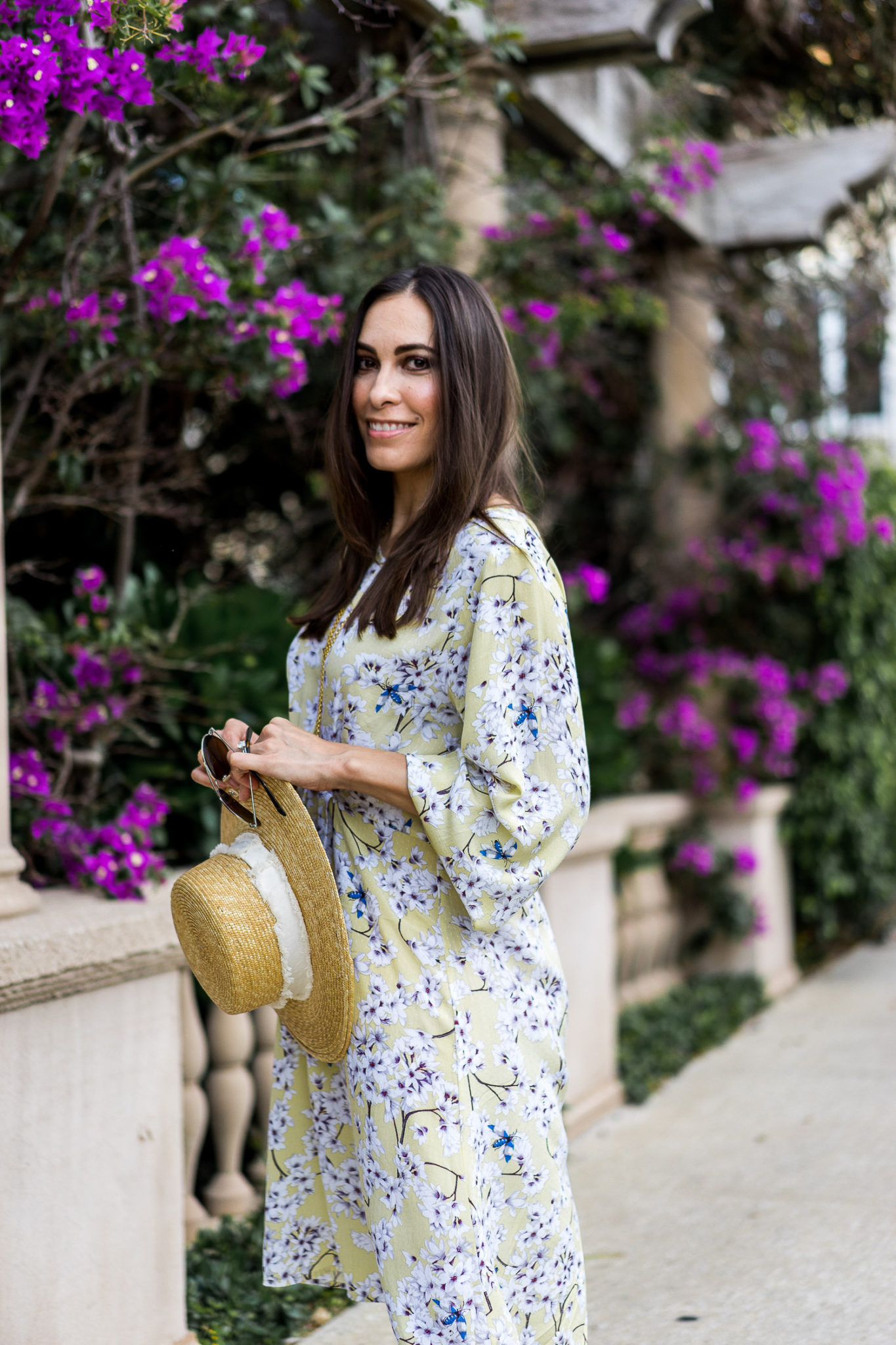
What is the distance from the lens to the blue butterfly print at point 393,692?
74.0 inches

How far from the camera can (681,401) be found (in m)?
6.29

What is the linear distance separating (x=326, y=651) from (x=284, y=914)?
391 millimetres

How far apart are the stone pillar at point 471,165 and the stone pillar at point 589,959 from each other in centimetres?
186

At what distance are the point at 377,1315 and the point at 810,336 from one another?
4911mm

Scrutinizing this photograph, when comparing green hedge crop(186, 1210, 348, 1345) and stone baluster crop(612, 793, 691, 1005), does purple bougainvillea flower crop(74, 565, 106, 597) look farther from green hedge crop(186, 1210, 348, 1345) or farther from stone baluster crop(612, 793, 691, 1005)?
stone baluster crop(612, 793, 691, 1005)

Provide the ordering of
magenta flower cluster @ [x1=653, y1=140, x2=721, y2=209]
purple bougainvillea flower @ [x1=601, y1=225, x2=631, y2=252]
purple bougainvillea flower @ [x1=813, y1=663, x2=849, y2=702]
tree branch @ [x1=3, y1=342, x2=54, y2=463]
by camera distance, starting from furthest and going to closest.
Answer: purple bougainvillea flower @ [x1=813, y1=663, x2=849, y2=702] < magenta flower cluster @ [x1=653, y1=140, x2=721, y2=209] < purple bougainvillea flower @ [x1=601, y1=225, x2=631, y2=252] < tree branch @ [x1=3, y1=342, x2=54, y2=463]

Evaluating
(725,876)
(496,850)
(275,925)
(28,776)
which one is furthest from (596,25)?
(725,876)

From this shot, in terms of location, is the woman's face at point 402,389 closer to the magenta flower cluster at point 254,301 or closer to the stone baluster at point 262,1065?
the magenta flower cluster at point 254,301

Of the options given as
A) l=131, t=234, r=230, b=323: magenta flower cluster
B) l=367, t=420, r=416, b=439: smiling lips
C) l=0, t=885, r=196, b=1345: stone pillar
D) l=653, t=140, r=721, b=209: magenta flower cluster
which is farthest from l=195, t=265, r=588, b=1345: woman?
l=653, t=140, r=721, b=209: magenta flower cluster

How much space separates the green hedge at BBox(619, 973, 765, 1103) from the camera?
4.79 m

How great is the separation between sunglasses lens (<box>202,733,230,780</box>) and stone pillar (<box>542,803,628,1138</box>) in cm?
226

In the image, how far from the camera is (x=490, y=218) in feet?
14.2

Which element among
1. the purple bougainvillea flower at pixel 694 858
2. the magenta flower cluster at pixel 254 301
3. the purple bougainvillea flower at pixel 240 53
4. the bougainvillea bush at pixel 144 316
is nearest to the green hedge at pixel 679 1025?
the purple bougainvillea flower at pixel 694 858

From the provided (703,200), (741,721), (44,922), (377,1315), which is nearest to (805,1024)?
(741,721)
